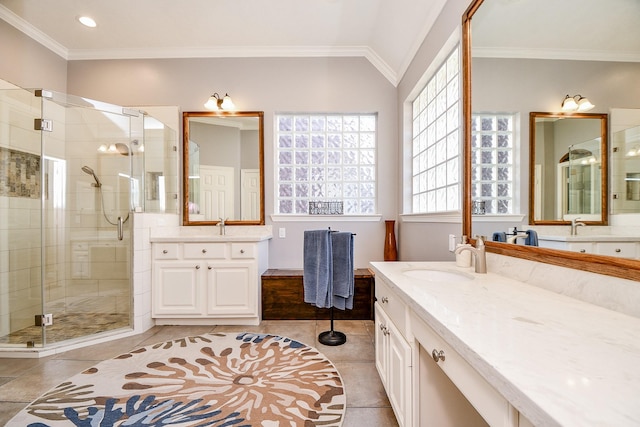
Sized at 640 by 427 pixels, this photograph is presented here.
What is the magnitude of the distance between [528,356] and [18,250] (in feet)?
11.7

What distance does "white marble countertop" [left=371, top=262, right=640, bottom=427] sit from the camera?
39 cm

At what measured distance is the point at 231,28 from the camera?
→ 8.82ft

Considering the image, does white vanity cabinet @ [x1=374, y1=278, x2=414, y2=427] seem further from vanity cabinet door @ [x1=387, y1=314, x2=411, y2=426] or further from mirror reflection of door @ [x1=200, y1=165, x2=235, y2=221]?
mirror reflection of door @ [x1=200, y1=165, x2=235, y2=221]

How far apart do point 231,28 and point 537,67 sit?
2.71 metres

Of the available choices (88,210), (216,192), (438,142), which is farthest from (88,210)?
(438,142)

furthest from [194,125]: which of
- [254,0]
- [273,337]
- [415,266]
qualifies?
[415,266]

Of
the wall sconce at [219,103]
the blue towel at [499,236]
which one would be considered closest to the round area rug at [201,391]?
the blue towel at [499,236]

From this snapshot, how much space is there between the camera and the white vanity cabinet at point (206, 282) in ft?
8.30

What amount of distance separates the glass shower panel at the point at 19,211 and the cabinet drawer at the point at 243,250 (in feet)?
5.16

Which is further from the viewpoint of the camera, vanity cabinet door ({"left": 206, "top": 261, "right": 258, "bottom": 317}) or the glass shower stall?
vanity cabinet door ({"left": 206, "top": 261, "right": 258, "bottom": 317})

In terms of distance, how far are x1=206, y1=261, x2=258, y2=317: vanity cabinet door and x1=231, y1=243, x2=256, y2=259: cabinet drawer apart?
75 millimetres

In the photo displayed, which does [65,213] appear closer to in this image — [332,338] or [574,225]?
[332,338]

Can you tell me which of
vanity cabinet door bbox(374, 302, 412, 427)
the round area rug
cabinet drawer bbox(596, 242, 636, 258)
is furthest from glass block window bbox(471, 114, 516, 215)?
the round area rug

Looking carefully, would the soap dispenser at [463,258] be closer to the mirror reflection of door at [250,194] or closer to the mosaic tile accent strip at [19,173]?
the mirror reflection of door at [250,194]
